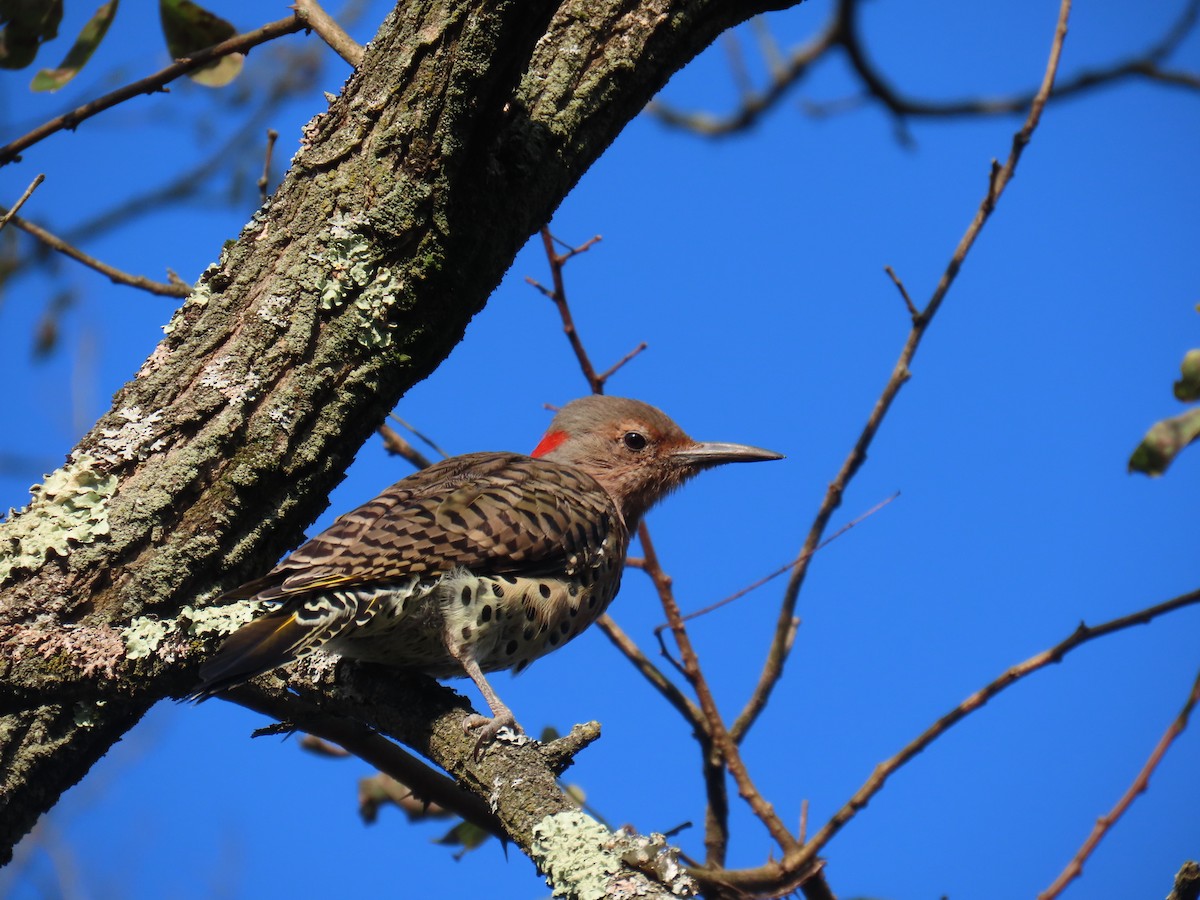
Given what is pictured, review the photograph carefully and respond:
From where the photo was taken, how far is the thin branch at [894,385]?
453 centimetres

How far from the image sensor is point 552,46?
3.11 meters

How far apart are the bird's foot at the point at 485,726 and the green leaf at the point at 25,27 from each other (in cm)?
238

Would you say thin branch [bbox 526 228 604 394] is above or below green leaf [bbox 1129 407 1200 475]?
above

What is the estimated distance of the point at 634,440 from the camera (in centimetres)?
591

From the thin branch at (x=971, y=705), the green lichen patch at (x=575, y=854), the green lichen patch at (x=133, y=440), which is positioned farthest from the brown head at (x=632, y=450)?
the green lichen patch at (x=575, y=854)

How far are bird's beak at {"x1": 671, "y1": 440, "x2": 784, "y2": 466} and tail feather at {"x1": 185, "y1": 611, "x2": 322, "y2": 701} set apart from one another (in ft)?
9.77

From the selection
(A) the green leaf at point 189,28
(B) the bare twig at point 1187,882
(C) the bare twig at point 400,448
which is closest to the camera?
(B) the bare twig at point 1187,882

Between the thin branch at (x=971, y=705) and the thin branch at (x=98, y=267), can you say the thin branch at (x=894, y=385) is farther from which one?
the thin branch at (x=98, y=267)

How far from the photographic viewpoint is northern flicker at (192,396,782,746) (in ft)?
10.5

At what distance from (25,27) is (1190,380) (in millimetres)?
3473

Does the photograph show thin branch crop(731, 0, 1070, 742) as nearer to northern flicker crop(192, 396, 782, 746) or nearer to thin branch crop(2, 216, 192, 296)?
northern flicker crop(192, 396, 782, 746)

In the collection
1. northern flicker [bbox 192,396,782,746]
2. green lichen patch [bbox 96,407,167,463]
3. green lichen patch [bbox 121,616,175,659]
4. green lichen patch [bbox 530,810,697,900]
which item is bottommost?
green lichen patch [bbox 530,810,697,900]

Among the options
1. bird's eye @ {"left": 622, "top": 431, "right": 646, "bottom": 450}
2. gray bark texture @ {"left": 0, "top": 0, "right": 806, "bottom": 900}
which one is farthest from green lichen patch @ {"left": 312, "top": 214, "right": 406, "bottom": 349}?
bird's eye @ {"left": 622, "top": 431, "right": 646, "bottom": 450}

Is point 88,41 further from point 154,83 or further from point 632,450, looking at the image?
point 632,450
